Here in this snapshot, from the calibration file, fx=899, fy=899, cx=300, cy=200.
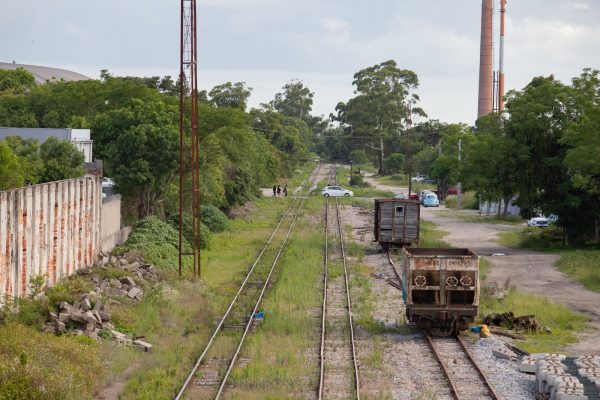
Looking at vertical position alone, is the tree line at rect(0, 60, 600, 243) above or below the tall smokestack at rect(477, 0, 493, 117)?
below

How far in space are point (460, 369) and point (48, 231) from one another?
11968mm

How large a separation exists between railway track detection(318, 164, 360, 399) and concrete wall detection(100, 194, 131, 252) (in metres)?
8.16

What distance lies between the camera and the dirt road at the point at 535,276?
2388 cm

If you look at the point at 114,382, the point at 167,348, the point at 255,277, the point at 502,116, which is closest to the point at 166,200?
the point at 255,277

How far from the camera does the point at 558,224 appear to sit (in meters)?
43.8

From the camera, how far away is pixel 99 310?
70.8 feet

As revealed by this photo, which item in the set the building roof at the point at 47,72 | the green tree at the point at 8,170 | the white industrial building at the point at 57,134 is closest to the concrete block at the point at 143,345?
the green tree at the point at 8,170

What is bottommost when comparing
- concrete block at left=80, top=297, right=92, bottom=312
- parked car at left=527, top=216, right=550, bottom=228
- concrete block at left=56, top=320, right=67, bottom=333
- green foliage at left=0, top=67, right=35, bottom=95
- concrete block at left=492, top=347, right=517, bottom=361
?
concrete block at left=492, top=347, right=517, bottom=361

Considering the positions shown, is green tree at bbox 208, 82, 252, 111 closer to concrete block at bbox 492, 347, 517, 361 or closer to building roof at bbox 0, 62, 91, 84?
building roof at bbox 0, 62, 91, 84

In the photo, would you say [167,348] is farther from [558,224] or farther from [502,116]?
[502,116]

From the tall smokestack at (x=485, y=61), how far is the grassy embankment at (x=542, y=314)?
7940cm

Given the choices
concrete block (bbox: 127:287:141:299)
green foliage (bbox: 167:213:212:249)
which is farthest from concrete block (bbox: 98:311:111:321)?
green foliage (bbox: 167:213:212:249)

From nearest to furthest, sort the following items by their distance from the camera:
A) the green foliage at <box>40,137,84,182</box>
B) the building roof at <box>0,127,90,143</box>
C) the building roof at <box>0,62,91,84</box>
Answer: the green foliage at <box>40,137,84,182</box>, the building roof at <box>0,127,90,143</box>, the building roof at <box>0,62,91,84</box>

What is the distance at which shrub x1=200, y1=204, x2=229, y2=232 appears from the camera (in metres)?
47.4
